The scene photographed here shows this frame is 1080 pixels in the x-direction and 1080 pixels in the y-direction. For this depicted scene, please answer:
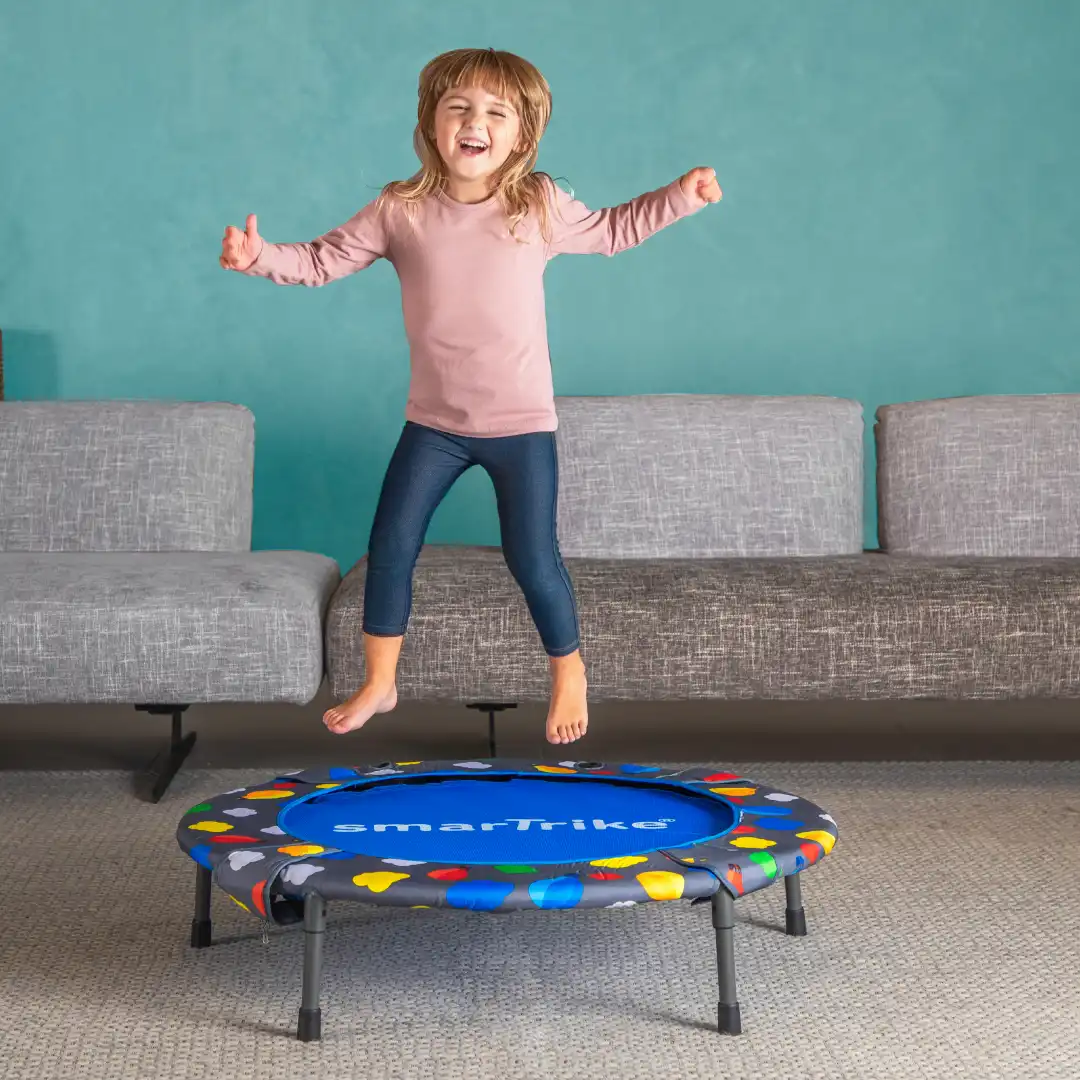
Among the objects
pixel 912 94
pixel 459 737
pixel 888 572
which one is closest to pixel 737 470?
pixel 888 572

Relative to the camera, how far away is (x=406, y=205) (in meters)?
2.16

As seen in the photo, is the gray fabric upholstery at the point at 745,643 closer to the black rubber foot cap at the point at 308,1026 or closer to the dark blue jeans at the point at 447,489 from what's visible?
the dark blue jeans at the point at 447,489

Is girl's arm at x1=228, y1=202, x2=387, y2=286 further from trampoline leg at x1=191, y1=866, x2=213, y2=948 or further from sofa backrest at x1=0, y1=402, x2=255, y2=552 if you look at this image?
sofa backrest at x1=0, y1=402, x2=255, y2=552

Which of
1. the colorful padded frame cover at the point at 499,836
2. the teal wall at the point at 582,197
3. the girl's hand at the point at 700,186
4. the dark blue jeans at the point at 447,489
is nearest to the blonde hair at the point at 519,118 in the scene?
the girl's hand at the point at 700,186

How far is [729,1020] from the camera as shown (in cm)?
170

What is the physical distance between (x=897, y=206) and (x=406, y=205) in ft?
7.75

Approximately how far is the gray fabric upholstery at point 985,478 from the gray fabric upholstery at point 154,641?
1469mm

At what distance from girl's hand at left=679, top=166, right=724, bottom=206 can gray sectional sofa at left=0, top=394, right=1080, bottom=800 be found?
2.83ft

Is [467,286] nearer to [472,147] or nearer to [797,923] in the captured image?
[472,147]

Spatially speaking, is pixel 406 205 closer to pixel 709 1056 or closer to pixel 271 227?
pixel 709 1056

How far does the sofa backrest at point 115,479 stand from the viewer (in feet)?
10.6

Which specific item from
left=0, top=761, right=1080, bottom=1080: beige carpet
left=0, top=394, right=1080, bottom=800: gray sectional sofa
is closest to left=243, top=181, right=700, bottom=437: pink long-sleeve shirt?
left=0, top=394, right=1080, bottom=800: gray sectional sofa

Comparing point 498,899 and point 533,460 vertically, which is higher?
point 533,460

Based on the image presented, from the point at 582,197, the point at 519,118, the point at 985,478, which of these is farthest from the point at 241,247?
the point at 582,197
